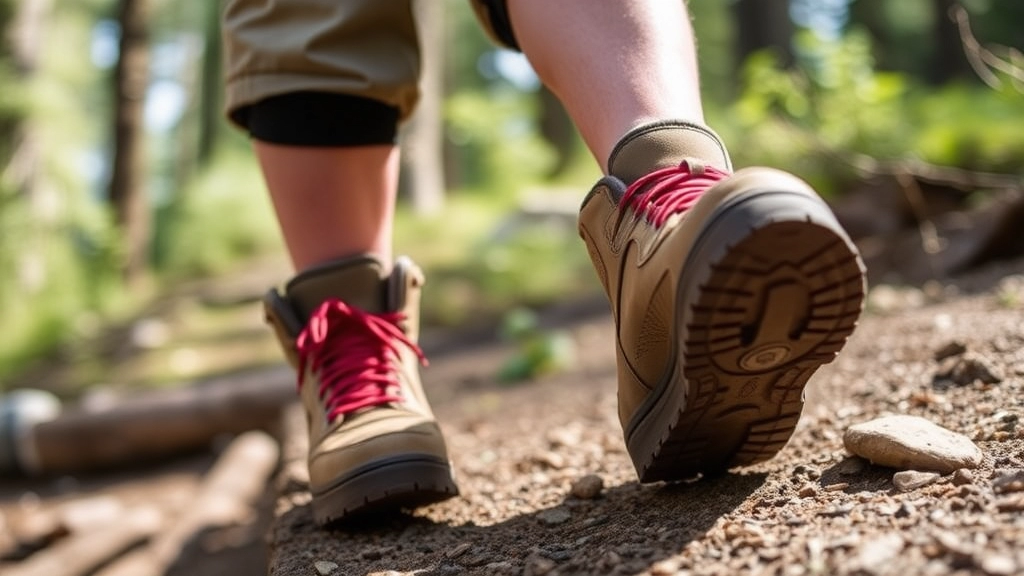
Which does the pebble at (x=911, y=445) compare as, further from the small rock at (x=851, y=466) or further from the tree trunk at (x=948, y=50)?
the tree trunk at (x=948, y=50)

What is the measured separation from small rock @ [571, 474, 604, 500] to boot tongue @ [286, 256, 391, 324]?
44 cm

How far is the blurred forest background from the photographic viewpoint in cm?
482

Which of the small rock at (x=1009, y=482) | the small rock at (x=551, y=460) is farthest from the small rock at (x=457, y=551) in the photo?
the small rock at (x=1009, y=482)

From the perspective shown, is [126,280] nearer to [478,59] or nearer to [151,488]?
[151,488]

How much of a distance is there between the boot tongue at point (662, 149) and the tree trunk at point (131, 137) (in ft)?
27.2

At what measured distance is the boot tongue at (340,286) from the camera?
1.62 m

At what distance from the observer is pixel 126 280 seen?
900 centimetres

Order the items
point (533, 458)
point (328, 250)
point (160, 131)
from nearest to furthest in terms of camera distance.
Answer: point (328, 250) → point (533, 458) → point (160, 131)

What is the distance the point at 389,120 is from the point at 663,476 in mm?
819

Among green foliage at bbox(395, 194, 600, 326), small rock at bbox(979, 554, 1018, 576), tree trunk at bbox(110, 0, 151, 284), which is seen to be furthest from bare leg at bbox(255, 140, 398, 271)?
tree trunk at bbox(110, 0, 151, 284)

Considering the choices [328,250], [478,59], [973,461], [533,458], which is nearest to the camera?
[973,461]

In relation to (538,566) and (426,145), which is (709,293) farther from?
(426,145)

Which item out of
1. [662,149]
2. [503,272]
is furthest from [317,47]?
[503,272]

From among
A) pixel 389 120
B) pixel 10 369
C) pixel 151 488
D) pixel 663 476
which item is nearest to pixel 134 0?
pixel 10 369
